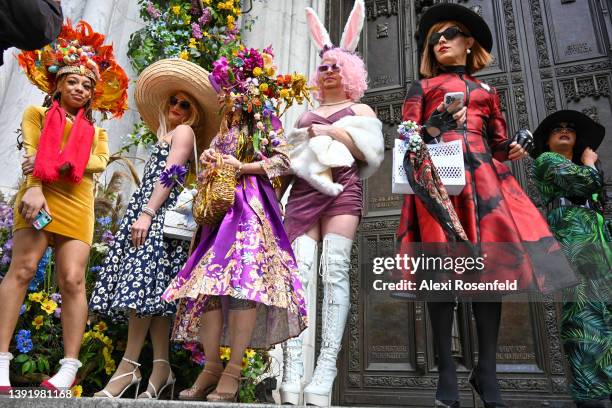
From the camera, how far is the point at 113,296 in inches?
122

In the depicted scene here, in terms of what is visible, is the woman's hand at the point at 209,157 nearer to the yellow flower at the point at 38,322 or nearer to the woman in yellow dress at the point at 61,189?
the woman in yellow dress at the point at 61,189

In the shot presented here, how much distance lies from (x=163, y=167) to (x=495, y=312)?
2308mm

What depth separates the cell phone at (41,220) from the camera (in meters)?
2.78

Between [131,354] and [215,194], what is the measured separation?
113cm

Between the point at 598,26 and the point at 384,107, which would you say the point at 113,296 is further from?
the point at 598,26

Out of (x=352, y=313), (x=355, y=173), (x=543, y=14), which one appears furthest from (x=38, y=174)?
(x=543, y=14)

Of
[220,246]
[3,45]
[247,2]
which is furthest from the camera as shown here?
[247,2]

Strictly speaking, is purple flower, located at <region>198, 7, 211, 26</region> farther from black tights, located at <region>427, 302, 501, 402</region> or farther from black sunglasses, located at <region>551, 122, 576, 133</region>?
black tights, located at <region>427, 302, 501, 402</region>

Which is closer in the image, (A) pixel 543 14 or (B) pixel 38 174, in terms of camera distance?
(B) pixel 38 174

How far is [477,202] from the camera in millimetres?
2693

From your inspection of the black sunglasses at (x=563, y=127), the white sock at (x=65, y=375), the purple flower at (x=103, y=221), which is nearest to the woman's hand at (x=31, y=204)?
the white sock at (x=65, y=375)

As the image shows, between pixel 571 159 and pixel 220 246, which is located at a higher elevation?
pixel 571 159

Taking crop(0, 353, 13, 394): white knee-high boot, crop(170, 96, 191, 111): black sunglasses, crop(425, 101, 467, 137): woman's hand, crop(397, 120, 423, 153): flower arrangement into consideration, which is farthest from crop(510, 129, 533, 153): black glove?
crop(0, 353, 13, 394): white knee-high boot

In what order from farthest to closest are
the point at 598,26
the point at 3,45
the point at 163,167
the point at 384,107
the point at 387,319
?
1. the point at 384,107
2. the point at 598,26
3. the point at 387,319
4. the point at 163,167
5. the point at 3,45
